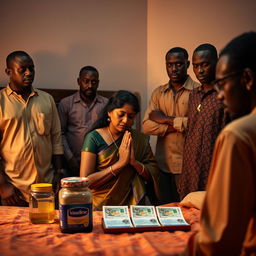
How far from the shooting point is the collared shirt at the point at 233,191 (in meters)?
1.08

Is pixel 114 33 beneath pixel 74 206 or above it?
above

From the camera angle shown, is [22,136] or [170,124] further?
[170,124]

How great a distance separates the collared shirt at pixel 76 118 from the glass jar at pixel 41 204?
5.77 feet

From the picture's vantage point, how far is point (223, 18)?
4.52 meters

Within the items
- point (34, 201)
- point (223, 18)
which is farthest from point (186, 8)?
point (34, 201)

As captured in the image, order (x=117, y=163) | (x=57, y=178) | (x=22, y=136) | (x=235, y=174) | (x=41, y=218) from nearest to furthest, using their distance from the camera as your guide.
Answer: (x=235, y=174), (x=41, y=218), (x=117, y=163), (x=22, y=136), (x=57, y=178)

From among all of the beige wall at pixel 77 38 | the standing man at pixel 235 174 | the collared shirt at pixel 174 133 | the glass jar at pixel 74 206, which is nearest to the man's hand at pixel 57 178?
the collared shirt at pixel 174 133

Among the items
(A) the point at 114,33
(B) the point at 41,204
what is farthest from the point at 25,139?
(A) the point at 114,33

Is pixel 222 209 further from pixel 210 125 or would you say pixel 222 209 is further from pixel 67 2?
pixel 67 2

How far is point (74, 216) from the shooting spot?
170cm

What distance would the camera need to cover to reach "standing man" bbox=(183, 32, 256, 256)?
108 centimetres

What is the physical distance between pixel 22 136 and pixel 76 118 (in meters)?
0.71

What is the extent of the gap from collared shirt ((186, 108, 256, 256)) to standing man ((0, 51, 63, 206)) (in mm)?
2232

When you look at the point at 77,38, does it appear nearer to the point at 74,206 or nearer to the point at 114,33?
the point at 114,33
